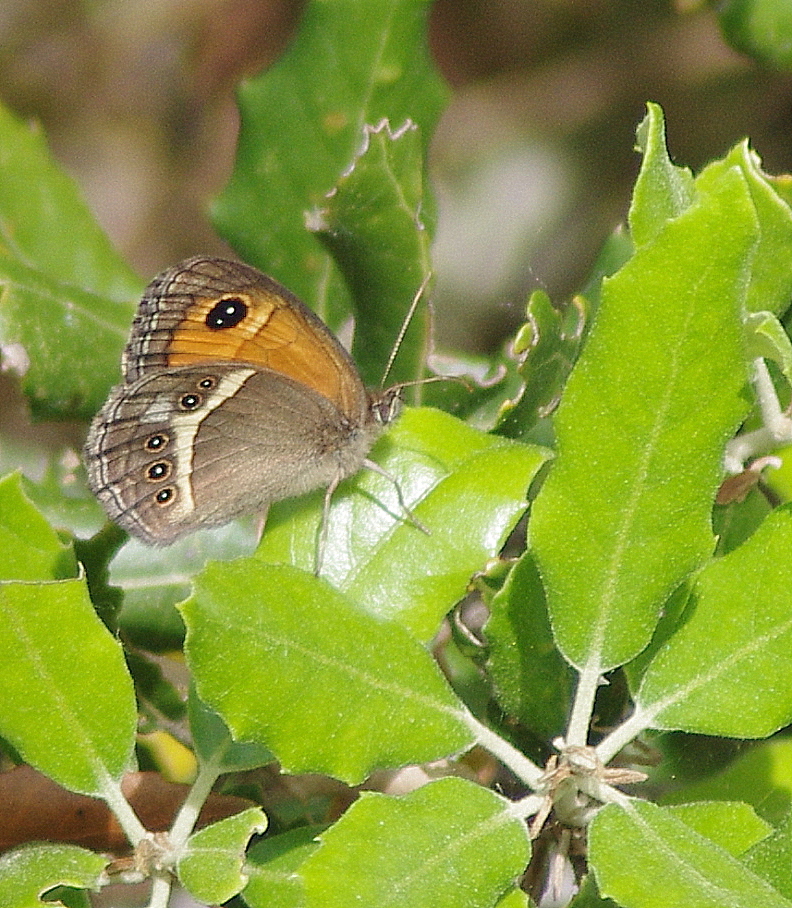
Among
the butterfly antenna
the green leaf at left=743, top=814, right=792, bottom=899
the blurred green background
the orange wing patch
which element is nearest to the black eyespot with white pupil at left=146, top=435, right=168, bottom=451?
the orange wing patch

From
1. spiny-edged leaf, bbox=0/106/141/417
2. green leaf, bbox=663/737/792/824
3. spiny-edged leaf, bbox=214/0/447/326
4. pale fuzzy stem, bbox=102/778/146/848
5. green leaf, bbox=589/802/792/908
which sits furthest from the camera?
spiny-edged leaf, bbox=214/0/447/326

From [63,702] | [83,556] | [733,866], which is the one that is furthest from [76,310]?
[733,866]

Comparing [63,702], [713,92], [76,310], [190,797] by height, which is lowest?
[190,797]

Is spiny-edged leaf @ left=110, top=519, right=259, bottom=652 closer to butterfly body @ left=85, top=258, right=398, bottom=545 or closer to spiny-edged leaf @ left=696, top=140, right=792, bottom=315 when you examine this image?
butterfly body @ left=85, top=258, right=398, bottom=545

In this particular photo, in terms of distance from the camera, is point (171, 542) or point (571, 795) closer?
point (571, 795)

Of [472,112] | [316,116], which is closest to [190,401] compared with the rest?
[316,116]

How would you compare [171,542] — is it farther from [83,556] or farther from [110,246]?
[110,246]

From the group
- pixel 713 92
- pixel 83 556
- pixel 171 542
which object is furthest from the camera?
pixel 713 92

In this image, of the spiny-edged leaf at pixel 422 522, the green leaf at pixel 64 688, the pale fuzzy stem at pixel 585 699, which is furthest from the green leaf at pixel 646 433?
the green leaf at pixel 64 688
